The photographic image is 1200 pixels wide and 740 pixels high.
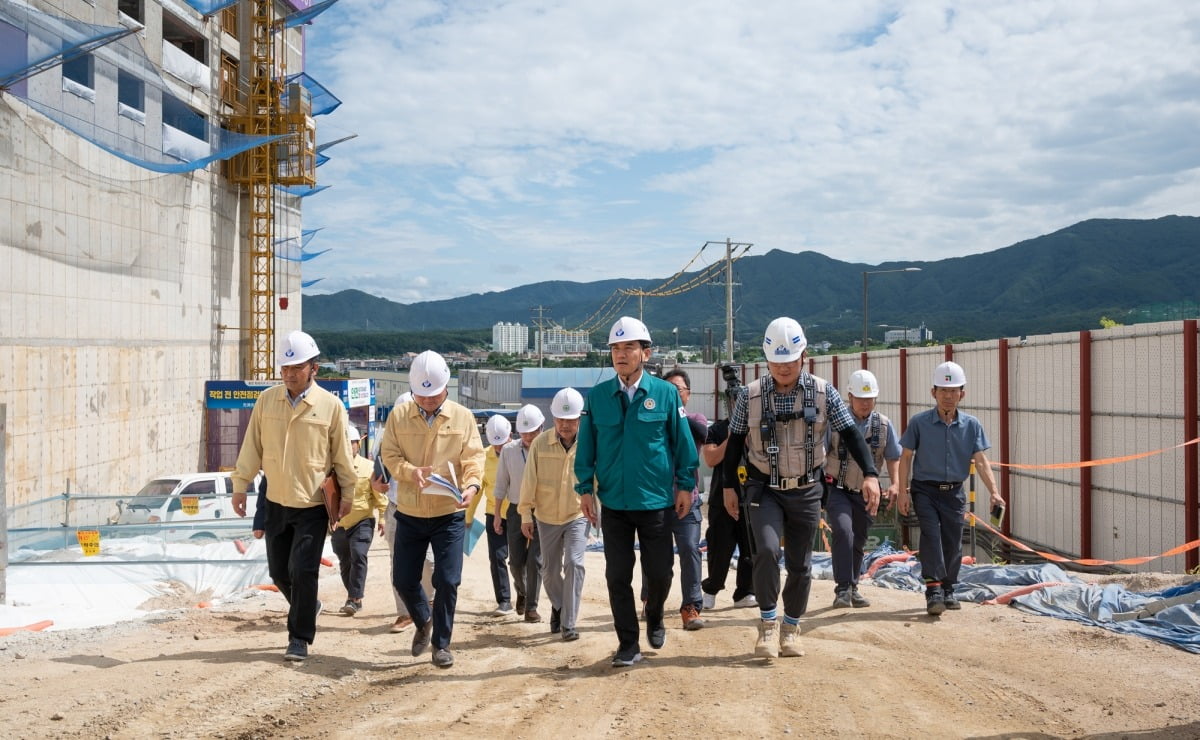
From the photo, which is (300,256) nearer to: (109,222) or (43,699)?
(109,222)

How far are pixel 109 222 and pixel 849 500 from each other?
22.3 m

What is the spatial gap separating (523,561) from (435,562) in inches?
87.2

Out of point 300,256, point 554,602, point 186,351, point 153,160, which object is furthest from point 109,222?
point 554,602

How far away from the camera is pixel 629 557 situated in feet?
21.4

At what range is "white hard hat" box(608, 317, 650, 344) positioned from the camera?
21.3 feet

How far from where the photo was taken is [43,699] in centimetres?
552

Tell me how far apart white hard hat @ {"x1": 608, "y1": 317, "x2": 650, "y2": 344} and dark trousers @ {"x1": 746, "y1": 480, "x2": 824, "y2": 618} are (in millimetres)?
1239

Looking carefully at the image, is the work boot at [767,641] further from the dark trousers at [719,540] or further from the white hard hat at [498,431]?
the white hard hat at [498,431]

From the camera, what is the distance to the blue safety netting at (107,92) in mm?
19422

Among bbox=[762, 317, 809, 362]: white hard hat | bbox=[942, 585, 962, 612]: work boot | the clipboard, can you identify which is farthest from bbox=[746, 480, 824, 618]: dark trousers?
the clipboard

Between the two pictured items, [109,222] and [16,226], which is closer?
[16,226]

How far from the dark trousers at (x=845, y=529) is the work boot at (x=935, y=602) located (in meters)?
0.75

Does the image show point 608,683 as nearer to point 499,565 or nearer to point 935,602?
point 935,602

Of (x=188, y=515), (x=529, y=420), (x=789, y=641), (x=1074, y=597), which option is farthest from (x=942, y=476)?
(x=188, y=515)
